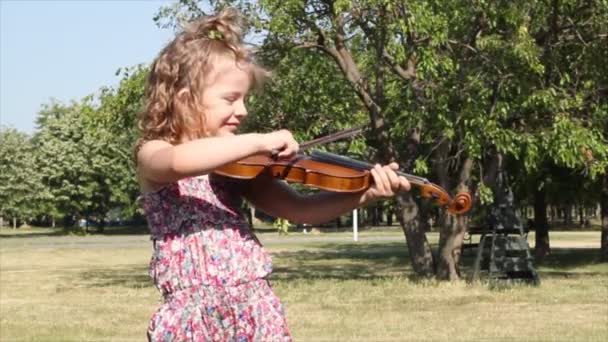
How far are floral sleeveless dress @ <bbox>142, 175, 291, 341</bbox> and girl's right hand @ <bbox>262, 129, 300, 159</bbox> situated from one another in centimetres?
38

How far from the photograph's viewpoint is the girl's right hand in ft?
8.86

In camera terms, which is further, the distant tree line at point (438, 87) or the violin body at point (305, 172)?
the distant tree line at point (438, 87)

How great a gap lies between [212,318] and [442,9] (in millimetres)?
13338

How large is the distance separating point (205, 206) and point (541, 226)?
87.5 ft

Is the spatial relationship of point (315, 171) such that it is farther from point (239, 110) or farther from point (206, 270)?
point (206, 270)

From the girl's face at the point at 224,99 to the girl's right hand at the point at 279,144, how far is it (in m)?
0.32

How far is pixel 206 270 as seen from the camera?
302 centimetres

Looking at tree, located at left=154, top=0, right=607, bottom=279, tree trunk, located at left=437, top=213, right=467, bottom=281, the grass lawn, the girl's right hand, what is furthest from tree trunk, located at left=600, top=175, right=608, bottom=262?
the girl's right hand

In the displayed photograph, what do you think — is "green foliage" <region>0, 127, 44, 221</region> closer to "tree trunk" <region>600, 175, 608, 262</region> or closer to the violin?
"tree trunk" <region>600, 175, 608, 262</region>

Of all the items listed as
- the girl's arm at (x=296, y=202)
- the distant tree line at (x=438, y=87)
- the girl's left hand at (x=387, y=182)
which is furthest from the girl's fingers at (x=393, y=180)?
the distant tree line at (x=438, y=87)

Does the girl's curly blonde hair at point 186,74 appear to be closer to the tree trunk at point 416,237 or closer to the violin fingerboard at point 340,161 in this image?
the violin fingerboard at point 340,161

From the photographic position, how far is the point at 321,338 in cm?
1073

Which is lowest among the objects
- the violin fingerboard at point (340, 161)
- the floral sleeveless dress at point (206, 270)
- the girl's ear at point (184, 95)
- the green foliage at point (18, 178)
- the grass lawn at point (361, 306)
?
the grass lawn at point (361, 306)

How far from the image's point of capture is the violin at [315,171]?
3008 millimetres
